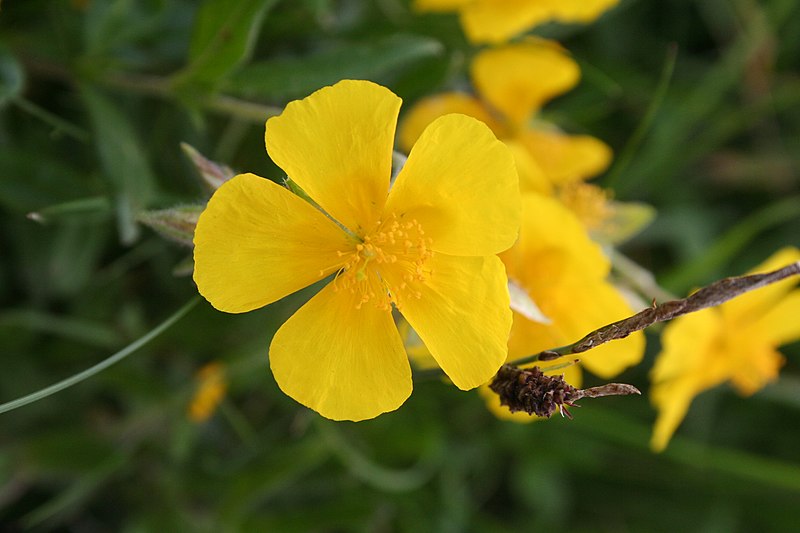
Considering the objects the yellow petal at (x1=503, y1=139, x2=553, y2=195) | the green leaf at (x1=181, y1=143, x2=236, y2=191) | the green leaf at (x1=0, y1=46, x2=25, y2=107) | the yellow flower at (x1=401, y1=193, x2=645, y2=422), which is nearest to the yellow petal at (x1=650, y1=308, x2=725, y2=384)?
the yellow flower at (x1=401, y1=193, x2=645, y2=422)

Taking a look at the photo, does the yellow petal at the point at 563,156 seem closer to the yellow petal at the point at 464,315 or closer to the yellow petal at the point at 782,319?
the yellow petal at the point at 782,319

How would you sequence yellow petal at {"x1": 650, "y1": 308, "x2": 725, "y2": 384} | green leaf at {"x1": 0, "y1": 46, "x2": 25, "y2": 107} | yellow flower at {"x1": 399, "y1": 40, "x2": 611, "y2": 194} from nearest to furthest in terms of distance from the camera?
1. green leaf at {"x1": 0, "y1": 46, "x2": 25, "y2": 107}
2. yellow petal at {"x1": 650, "y1": 308, "x2": 725, "y2": 384}
3. yellow flower at {"x1": 399, "y1": 40, "x2": 611, "y2": 194}

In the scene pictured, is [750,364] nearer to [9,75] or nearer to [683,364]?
[683,364]

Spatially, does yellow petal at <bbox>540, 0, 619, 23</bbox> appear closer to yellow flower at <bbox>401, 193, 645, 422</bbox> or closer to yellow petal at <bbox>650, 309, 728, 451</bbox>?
yellow flower at <bbox>401, 193, 645, 422</bbox>

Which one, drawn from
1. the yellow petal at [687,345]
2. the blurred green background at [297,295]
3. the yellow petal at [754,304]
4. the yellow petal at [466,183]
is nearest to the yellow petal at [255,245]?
the yellow petal at [466,183]

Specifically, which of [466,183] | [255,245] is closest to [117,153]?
[255,245]

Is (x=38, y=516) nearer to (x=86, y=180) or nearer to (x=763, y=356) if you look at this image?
(x=86, y=180)

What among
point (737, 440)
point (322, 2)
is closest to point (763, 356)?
point (737, 440)
